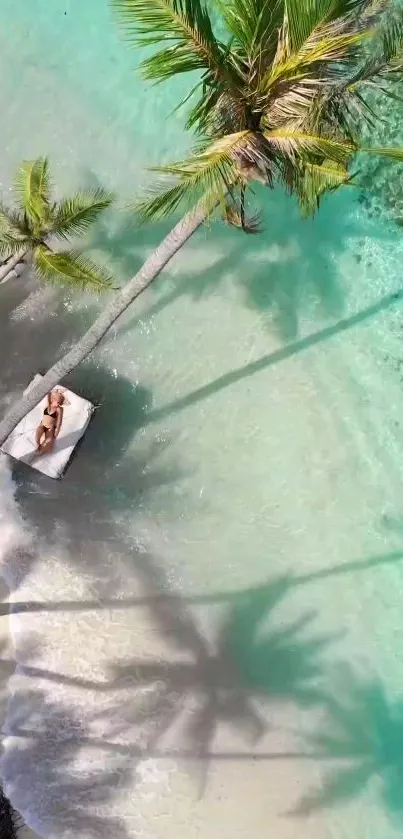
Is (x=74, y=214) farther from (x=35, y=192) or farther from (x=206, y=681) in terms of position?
(x=206, y=681)

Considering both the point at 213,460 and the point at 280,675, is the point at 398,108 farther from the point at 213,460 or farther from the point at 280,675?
the point at 280,675

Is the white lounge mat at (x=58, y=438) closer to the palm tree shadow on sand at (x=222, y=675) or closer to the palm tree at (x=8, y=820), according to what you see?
the palm tree shadow on sand at (x=222, y=675)

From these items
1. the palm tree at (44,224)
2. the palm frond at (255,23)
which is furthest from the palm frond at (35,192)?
the palm frond at (255,23)

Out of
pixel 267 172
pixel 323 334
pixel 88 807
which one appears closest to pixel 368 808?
pixel 88 807

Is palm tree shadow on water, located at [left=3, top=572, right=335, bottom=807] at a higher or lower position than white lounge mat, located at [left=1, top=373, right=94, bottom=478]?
lower

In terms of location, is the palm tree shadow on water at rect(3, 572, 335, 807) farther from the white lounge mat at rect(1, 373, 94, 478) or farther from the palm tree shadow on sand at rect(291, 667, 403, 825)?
the white lounge mat at rect(1, 373, 94, 478)

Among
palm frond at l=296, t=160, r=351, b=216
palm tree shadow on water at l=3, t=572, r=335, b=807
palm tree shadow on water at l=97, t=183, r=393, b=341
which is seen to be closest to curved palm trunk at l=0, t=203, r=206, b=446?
palm frond at l=296, t=160, r=351, b=216
